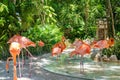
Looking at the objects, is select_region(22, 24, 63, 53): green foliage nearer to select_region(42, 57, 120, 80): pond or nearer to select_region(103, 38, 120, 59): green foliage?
select_region(103, 38, 120, 59): green foliage

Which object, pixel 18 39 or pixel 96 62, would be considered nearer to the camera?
pixel 18 39

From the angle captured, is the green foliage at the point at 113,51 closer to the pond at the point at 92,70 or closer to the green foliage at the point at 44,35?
the pond at the point at 92,70

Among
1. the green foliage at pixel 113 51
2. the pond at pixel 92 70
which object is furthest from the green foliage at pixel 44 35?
the pond at pixel 92 70

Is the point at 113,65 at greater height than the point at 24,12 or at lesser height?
lesser

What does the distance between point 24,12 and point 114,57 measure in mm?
5320

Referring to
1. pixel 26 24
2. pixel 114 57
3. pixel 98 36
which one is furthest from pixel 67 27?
pixel 114 57

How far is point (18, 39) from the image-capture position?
768 centimetres

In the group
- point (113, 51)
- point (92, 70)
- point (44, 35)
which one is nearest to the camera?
point (92, 70)

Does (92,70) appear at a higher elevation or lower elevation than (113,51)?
lower

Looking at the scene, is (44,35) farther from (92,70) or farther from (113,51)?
(92,70)

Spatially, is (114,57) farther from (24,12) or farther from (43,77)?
(24,12)

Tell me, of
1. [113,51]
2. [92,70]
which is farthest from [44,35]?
[92,70]

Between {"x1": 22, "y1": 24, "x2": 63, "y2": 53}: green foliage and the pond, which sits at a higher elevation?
{"x1": 22, "y1": 24, "x2": 63, "y2": 53}: green foliage

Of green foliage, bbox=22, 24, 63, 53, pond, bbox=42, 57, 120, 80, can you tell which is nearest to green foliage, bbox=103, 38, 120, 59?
pond, bbox=42, 57, 120, 80
